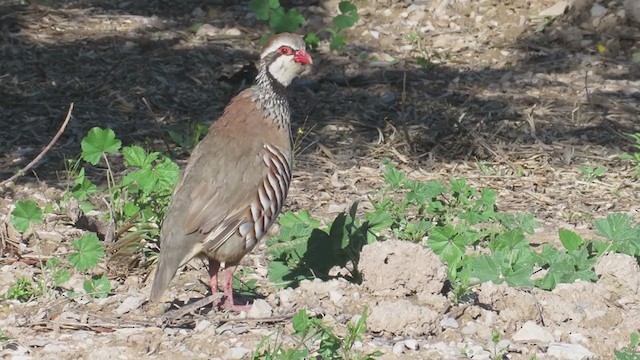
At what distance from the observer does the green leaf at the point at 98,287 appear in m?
4.84

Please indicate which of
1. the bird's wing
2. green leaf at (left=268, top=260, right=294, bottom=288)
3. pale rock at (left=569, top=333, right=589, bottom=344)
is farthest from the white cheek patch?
pale rock at (left=569, top=333, right=589, bottom=344)

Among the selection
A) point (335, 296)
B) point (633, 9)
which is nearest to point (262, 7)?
point (633, 9)

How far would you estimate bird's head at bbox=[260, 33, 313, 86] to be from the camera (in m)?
5.29

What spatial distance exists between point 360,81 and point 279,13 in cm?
72

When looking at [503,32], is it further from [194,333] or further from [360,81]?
[194,333]

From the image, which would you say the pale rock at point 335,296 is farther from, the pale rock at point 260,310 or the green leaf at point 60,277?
the green leaf at point 60,277

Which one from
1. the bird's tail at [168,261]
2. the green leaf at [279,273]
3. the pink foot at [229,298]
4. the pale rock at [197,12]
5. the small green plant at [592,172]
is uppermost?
the bird's tail at [168,261]

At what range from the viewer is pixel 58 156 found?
6820mm

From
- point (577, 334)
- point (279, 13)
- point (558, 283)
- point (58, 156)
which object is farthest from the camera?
point (279, 13)

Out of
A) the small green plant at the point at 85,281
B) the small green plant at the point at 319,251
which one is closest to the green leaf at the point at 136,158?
the small green plant at the point at 85,281

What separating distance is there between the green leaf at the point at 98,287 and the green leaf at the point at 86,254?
7cm

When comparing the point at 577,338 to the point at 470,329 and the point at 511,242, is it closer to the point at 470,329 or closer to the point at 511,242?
the point at 470,329

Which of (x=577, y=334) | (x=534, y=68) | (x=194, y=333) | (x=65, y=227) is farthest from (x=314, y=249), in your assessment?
(x=534, y=68)

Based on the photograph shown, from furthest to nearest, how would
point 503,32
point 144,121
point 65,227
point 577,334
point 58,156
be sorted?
point 503,32 → point 144,121 → point 58,156 → point 65,227 → point 577,334
